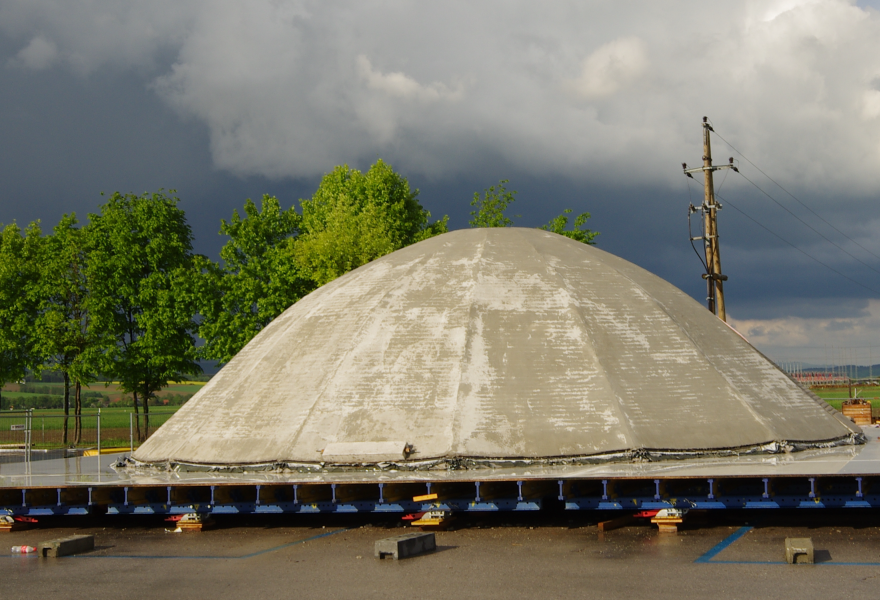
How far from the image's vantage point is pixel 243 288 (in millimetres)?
44312

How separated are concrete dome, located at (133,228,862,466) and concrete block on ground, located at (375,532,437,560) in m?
4.29

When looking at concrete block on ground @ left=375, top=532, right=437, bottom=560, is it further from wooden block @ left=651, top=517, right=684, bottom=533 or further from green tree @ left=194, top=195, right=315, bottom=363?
green tree @ left=194, top=195, right=315, bottom=363

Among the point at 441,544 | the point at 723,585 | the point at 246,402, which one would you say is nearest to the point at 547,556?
the point at 441,544

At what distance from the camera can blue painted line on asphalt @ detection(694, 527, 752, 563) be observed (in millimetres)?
13180

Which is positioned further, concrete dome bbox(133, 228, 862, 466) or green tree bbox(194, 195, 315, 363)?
green tree bbox(194, 195, 315, 363)

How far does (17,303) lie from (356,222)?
1907 cm

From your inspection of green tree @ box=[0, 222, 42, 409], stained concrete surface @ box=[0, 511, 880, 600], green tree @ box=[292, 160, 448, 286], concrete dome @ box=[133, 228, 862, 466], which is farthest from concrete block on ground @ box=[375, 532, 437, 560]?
green tree @ box=[0, 222, 42, 409]

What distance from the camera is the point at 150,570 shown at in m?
13.4

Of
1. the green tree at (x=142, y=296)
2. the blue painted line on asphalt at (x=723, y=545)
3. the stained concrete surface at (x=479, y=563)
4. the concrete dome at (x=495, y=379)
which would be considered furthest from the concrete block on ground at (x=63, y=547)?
the green tree at (x=142, y=296)

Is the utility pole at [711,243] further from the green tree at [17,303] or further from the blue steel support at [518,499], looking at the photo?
the green tree at [17,303]

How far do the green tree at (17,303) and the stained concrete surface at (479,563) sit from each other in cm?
3126

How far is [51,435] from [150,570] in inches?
1767

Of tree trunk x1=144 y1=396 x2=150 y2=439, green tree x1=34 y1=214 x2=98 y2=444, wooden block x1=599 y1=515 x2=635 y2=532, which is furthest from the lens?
green tree x1=34 y1=214 x2=98 y2=444

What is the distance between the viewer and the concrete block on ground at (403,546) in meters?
13.5
